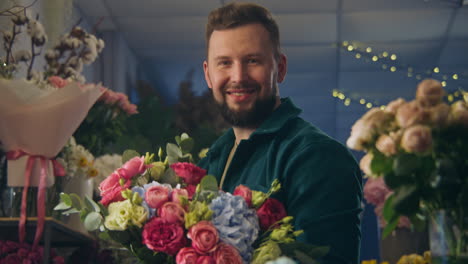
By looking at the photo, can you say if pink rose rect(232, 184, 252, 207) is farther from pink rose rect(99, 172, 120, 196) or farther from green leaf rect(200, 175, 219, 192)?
pink rose rect(99, 172, 120, 196)

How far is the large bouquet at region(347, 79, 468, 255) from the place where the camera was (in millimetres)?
1074

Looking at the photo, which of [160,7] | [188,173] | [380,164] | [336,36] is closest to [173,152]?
[188,173]

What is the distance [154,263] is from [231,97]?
0.70 m

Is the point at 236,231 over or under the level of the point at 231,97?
under

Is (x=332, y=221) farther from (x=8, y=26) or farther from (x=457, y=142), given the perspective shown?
(x=8, y=26)

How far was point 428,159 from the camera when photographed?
1.10 metres

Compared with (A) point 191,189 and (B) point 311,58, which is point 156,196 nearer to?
(A) point 191,189

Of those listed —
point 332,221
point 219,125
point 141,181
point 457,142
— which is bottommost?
point 219,125

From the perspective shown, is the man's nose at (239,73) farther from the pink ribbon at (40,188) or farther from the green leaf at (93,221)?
the green leaf at (93,221)

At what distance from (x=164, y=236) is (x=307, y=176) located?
0.49 meters

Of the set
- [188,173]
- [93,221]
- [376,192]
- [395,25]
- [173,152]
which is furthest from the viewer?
[395,25]

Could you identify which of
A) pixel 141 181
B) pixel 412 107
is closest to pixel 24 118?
pixel 141 181

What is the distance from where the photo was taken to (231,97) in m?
1.96

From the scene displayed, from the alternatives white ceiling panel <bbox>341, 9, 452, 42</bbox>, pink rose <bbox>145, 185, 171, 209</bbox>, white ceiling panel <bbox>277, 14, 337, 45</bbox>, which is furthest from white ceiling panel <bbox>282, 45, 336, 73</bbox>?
pink rose <bbox>145, 185, 171, 209</bbox>
